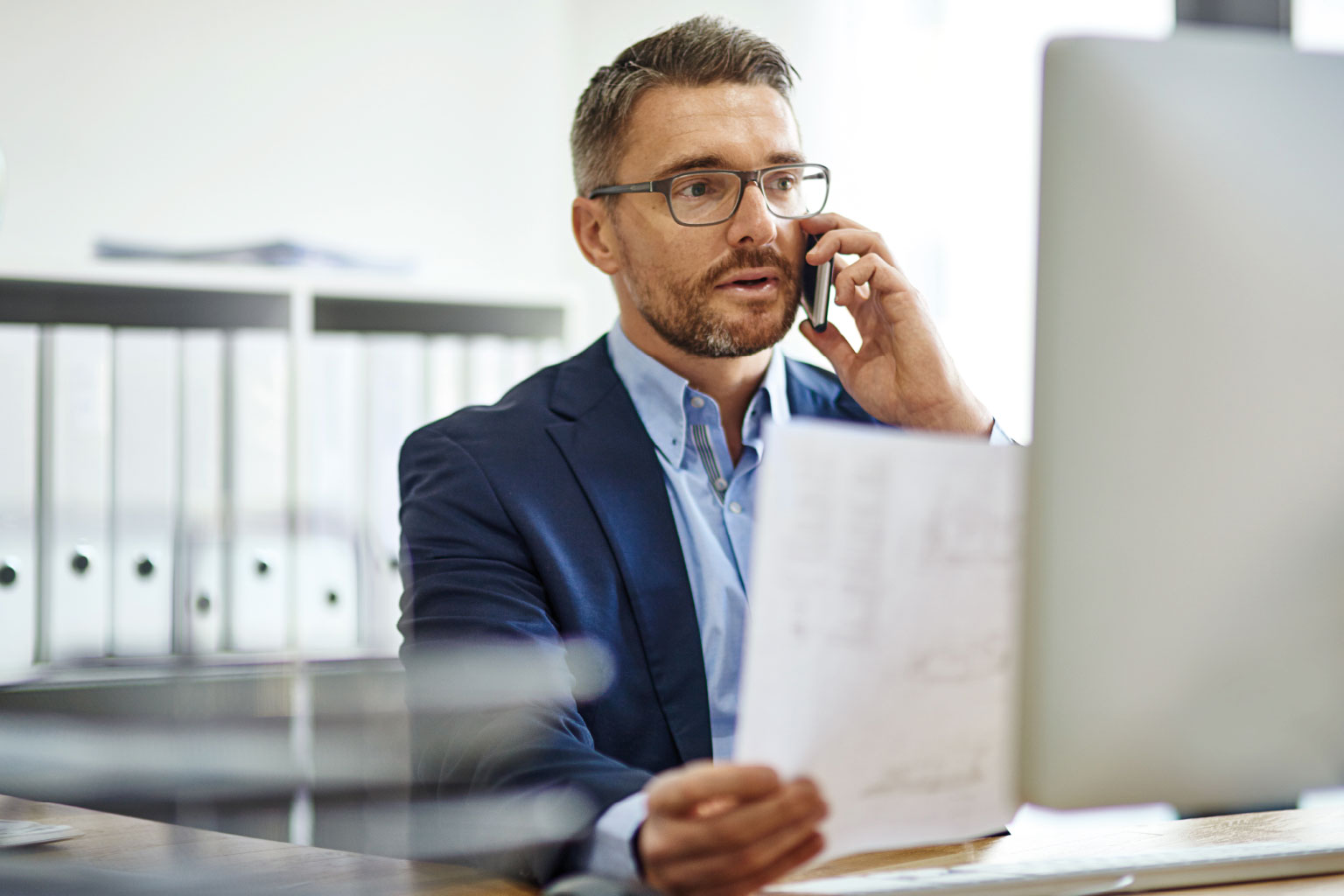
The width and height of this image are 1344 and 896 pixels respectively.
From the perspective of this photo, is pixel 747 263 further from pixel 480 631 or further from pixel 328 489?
pixel 328 489

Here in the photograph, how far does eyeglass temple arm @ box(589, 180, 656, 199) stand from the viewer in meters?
1.29

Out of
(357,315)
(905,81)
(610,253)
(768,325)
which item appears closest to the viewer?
(768,325)

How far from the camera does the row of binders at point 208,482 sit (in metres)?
1.70

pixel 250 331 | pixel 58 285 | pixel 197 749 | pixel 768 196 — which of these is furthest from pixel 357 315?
pixel 768 196

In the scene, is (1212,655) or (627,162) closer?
(1212,655)

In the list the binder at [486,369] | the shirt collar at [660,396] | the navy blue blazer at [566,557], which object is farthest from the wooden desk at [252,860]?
the binder at [486,369]

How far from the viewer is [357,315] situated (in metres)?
2.23

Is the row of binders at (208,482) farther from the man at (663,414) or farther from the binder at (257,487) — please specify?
the man at (663,414)

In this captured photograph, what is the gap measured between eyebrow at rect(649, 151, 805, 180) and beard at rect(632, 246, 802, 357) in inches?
4.1

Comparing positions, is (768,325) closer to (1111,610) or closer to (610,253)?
(610,253)

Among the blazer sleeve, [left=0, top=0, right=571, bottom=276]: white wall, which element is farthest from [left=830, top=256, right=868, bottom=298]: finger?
[left=0, top=0, right=571, bottom=276]: white wall

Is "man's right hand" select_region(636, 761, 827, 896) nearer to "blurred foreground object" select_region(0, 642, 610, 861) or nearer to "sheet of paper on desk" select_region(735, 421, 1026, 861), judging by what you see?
"sheet of paper on desk" select_region(735, 421, 1026, 861)

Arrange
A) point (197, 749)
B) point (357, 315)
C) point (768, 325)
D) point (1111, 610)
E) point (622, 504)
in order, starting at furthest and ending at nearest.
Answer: point (357, 315)
point (197, 749)
point (768, 325)
point (622, 504)
point (1111, 610)

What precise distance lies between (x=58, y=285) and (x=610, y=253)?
1.03 meters
